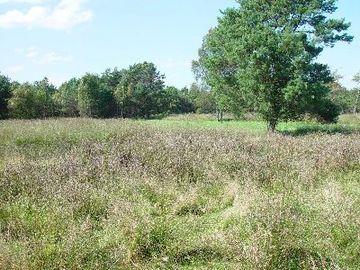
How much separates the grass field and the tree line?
44.3m

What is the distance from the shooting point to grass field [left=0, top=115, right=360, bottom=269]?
5.16 metres

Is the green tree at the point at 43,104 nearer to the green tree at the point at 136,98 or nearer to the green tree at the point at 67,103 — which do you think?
the green tree at the point at 67,103

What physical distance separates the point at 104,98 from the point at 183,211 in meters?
66.5

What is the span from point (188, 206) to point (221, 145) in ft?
18.2

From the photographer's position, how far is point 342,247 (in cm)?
553

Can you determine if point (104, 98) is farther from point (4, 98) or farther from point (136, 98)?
point (4, 98)

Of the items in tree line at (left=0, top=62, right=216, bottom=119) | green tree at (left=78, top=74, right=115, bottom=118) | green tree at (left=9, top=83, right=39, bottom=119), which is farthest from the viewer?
green tree at (left=78, top=74, right=115, bottom=118)

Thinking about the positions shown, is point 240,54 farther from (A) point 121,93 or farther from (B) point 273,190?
(A) point 121,93

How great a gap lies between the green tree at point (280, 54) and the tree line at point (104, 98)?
35509mm

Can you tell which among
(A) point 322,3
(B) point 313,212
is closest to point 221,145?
(B) point 313,212

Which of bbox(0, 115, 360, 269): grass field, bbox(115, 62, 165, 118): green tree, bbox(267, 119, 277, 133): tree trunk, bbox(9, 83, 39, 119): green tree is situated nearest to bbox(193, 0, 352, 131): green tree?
bbox(267, 119, 277, 133): tree trunk

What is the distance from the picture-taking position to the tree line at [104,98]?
177ft

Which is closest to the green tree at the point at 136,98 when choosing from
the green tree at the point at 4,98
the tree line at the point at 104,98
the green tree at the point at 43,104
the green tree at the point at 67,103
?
the tree line at the point at 104,98

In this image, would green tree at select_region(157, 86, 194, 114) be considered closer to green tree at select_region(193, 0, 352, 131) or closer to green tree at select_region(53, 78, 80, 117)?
green tree at select_region(53, 78, 80, 117)
